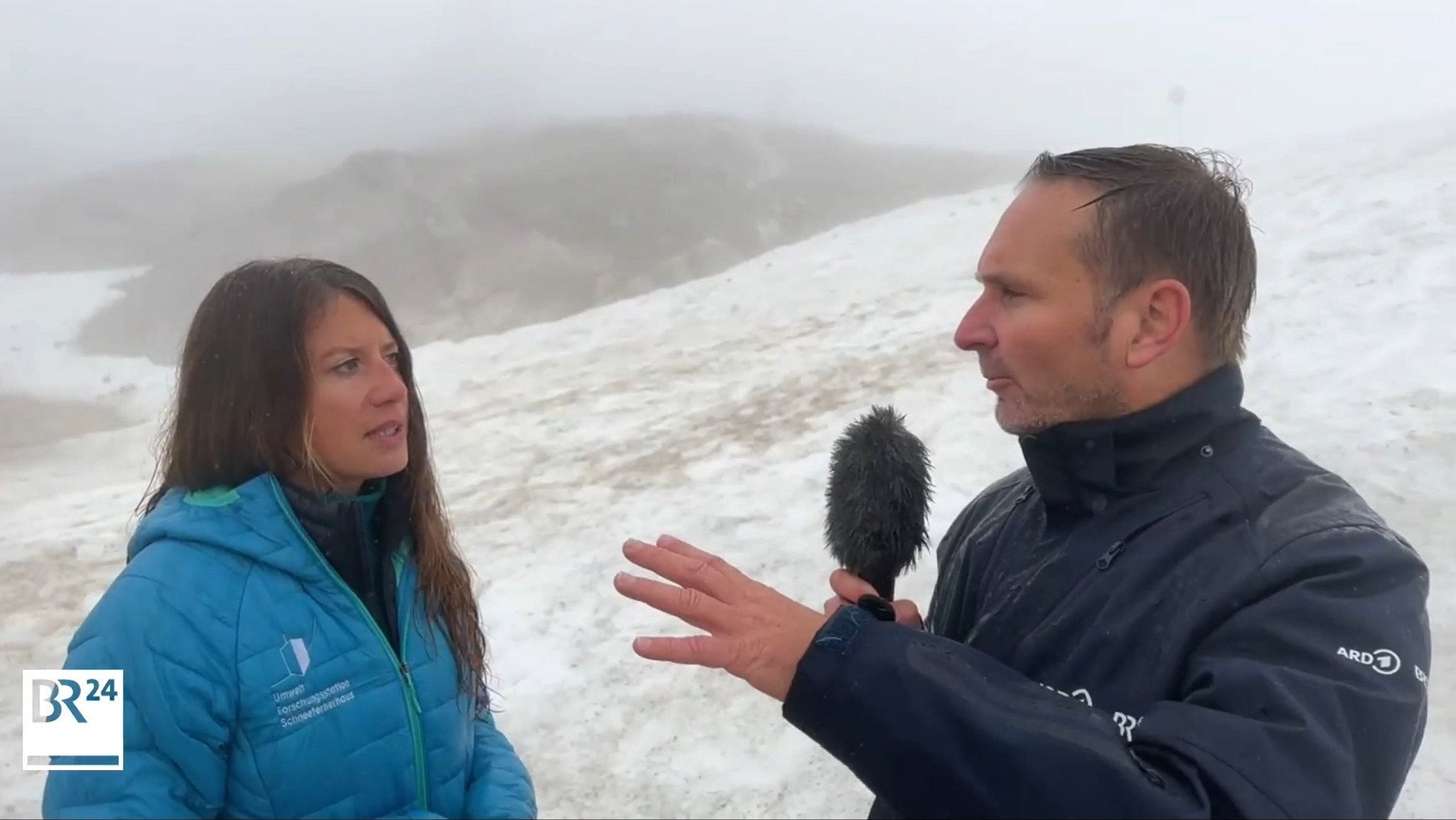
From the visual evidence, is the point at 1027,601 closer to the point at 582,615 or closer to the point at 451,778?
the point at 451,778

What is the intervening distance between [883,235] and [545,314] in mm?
9704

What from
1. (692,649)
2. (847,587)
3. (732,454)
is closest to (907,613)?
(847,587)

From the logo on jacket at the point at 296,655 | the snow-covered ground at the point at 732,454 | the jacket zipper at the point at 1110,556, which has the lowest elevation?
the snow-covered ground at the point at 732,454

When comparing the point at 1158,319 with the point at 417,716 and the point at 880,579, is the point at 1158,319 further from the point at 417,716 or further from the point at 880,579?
the point at 417,716

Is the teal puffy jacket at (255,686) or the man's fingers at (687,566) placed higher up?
the man's fingers at (687,566)

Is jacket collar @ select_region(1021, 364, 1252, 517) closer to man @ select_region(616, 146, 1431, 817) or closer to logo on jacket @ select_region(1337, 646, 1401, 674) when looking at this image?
man @ select_region(616, 146, 1431, 817)

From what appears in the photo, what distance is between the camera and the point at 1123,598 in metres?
1.80

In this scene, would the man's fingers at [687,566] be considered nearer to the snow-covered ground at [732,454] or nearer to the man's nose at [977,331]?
the man's nose at [977,331]

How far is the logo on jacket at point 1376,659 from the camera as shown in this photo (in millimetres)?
1506

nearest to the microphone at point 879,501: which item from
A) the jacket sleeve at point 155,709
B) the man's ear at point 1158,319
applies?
the man's ear at point 1158,319

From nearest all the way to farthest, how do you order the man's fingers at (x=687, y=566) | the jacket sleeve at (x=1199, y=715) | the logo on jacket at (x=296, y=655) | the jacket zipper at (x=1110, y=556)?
the jacket sleeve at (x=1199, y=715), the man's fingers at (x=687, y=566), the jacket zipper at (x=1110, y=556), the logo on jacket at (x=296, y=655)

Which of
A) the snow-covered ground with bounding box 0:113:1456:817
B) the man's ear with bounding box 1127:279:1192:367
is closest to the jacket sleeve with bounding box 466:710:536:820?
the man's ear with bounding box 1127:279:1192:367

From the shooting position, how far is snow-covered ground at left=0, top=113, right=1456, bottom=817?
5.67m

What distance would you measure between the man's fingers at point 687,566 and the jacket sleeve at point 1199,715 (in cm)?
22
